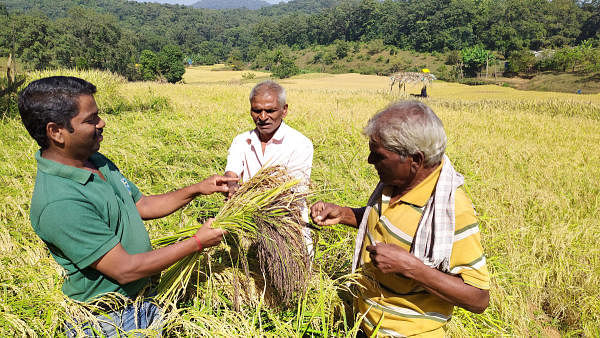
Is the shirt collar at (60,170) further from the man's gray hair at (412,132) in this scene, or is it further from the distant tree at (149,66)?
the distant tree at (149,66)

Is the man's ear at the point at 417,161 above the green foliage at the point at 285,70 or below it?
below

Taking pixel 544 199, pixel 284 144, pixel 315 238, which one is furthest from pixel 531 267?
pixel 284 144

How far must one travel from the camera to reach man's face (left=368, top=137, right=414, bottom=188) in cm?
134

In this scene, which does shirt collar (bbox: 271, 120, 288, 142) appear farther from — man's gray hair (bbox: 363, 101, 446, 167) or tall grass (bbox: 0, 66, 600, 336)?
man's gray hair (bbox: 363, 101, 446, 167)

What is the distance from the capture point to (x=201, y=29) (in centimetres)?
14662

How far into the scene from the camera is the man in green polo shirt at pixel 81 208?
1.24 m

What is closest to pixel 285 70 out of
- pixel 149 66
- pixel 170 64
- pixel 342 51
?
pixel 170 64

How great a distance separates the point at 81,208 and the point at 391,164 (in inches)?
49.7

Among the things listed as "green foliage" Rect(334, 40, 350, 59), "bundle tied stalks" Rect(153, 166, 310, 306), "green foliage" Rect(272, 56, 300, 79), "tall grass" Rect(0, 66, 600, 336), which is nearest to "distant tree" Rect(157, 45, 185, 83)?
"green foliage" Rect(272, 56, 300, 79)

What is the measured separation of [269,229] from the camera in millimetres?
1816

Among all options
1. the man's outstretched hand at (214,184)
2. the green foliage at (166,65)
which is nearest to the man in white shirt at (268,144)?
the man's outstretched hand at (214,184)

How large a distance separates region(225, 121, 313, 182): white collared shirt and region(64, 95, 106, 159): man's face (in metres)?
1.00

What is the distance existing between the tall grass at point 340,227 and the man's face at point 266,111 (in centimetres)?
60

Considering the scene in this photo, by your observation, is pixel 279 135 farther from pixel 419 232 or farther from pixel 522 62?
pixel 522 62
